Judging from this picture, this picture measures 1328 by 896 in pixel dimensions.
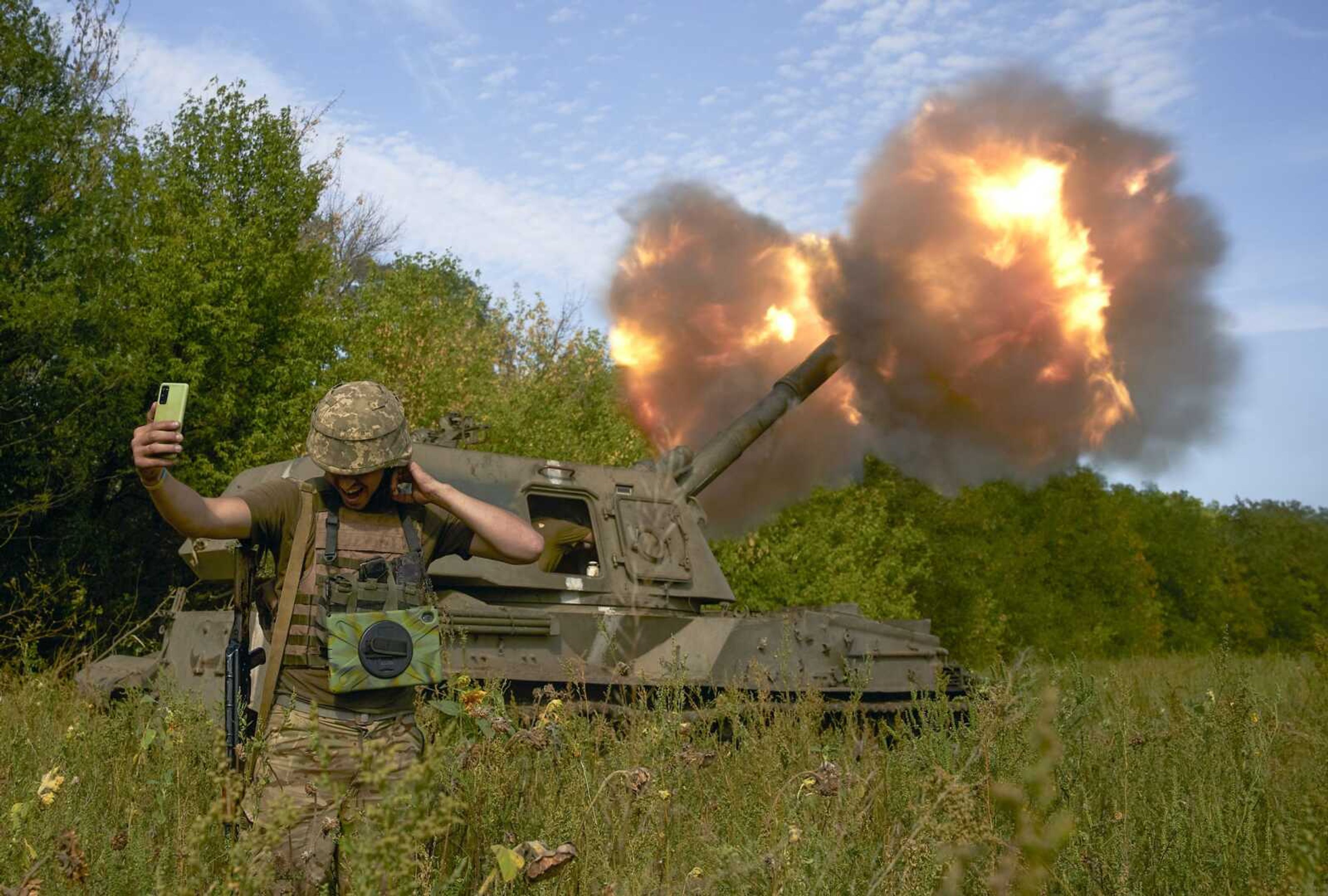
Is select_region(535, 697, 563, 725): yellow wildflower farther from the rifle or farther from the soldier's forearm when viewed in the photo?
the soldier's forearm

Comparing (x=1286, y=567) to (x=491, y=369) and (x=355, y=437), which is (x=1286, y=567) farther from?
(x=355, y=437)

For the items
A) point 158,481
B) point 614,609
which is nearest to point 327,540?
point 158,481

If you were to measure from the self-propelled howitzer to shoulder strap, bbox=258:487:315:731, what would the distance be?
9.03ft

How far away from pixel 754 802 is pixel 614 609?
3600 millimetres

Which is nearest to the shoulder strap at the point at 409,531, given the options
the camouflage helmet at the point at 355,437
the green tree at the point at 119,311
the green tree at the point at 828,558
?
the camouflage helmet at the point at 355,437

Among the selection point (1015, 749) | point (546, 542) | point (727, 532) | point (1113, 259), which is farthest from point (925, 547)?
point (1015, 749)

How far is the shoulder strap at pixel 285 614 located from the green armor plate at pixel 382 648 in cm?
17

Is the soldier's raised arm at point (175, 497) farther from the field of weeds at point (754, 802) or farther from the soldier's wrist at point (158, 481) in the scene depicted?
the field of weeds at point (754, 802)

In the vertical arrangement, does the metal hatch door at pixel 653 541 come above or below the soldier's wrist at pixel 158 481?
above

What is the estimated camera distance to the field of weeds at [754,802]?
2.60 metres

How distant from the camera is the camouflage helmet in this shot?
12.6 feet

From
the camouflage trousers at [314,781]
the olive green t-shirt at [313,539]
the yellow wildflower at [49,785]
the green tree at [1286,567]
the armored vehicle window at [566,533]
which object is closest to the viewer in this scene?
the yellow wildflower at [49,785]

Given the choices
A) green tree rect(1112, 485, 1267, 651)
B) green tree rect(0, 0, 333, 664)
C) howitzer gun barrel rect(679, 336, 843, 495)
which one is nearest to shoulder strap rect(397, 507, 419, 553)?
howitzer gun barrel rect(679, 336, 843, 495)

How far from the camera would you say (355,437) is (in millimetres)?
3855
